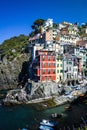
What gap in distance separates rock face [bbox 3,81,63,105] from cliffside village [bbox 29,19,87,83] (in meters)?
6.80

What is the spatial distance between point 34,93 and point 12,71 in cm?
3395

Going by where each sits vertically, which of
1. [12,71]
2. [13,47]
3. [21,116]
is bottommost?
[21,116]

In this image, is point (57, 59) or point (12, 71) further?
point (12, 71)

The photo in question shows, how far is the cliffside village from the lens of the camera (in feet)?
257

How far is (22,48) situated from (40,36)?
11.1 m

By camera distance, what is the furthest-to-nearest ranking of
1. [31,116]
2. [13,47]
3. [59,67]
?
1. [13,47]
2. [59,67]
3. [31,116]

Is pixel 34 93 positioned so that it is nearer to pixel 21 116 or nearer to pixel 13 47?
pixel 21 116

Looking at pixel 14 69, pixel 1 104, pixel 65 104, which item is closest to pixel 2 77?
pixel 14 69

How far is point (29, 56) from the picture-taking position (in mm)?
100188

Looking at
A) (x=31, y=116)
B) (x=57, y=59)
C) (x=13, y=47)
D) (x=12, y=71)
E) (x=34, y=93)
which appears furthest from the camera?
(x=13, y=47)

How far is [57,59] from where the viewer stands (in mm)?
80500

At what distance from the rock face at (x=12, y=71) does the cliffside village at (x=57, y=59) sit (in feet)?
33.3

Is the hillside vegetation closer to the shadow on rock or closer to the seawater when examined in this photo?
the shadow on rock

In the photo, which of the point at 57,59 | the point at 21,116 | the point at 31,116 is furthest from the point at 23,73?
the point at 31,116
